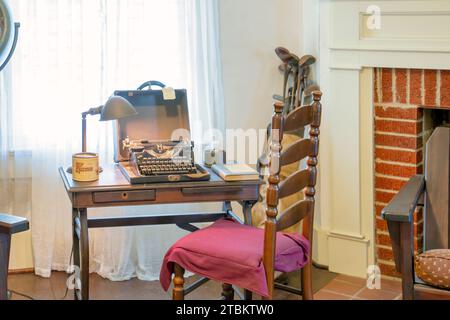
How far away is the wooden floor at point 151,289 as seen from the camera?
3.82m

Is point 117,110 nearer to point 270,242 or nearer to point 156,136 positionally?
point 156,136

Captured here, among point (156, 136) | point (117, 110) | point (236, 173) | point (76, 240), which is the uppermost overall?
point (117, 110)

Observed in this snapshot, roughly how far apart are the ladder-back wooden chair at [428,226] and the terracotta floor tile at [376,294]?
833 mm

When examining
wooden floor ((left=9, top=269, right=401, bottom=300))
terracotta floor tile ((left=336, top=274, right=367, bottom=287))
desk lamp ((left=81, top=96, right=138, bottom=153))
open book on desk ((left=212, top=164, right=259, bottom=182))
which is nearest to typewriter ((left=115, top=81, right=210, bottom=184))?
open book on desk ((left=212, top=164, right=259, bottom=182))

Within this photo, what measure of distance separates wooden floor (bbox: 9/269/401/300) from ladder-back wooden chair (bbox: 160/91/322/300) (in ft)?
2.28

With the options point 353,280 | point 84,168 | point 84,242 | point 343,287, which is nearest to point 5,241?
point 84,242

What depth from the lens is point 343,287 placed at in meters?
3.95

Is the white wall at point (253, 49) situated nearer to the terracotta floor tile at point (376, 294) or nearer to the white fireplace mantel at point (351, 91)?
the white fireplace mantel at point (351, 91)

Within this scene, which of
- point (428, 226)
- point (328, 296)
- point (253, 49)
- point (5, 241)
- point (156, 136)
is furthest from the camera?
point (253, 49)

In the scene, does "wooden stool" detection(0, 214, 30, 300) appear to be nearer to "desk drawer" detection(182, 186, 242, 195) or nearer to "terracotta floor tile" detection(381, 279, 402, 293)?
"desk drawer" detection(182, 186, 242, 195)

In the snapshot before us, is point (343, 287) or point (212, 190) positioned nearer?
point (212, 190)

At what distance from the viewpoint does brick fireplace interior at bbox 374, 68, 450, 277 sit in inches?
149

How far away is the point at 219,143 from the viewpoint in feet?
13.6

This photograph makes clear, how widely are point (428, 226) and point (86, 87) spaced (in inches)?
71.9
